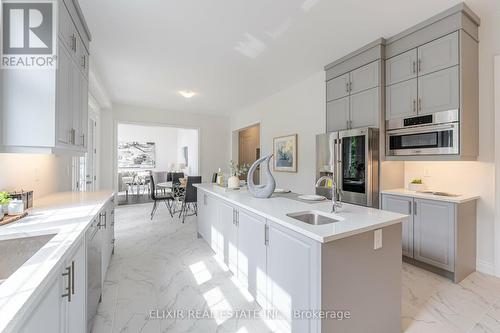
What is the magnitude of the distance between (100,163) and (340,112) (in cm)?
550

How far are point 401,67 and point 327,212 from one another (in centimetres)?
220

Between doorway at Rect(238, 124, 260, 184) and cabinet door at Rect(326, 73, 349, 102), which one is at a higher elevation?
cabinet door at Rect(326, 73, 349, 102)

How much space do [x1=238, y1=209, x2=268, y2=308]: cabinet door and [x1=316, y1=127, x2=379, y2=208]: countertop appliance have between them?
1.31m

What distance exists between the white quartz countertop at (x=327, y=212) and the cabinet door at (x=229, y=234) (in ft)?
0.67

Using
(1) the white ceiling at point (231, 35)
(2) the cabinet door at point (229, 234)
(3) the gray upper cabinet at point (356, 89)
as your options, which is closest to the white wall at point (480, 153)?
(3) the gray upper cabinet at point (356, 89)

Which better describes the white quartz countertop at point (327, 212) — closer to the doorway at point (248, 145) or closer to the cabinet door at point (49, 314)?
the cabinet door at point (49, 314)

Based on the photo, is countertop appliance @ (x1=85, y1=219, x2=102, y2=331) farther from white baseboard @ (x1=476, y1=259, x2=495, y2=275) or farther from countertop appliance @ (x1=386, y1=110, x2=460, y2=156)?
white baseboard @ (x1=476, y1=259, x2=495, y2=275)

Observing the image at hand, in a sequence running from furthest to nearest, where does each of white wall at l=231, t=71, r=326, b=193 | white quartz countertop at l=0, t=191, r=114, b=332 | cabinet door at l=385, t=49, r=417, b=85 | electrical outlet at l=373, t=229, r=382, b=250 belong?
Answer: 1. white wall at l=231, t=71, r=326, b=193
2. cabinet door at l=385, t=49, r=417, b=85
3. electrical outlet at l=373, t=229, r=382, b=250
4. white quartz countertop at l=0, t=191, r=114, b=332

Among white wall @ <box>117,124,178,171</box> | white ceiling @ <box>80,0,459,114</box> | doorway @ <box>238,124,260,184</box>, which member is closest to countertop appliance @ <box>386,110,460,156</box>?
white ceiling @ <box>80,0,459,114</box>

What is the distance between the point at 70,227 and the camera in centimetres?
141

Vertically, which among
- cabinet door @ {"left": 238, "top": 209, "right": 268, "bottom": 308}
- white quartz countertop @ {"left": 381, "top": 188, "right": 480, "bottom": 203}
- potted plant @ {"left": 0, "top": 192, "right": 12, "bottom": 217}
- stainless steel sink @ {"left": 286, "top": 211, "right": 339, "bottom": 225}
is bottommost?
cabinet door @ {"left": 238, "top": 209, "right": 268, "bottom": 308}

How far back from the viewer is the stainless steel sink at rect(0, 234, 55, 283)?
1165 mm

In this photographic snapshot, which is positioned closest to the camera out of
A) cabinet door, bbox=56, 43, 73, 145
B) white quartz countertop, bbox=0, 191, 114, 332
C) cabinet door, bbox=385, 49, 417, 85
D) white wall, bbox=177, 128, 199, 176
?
white quartz countertop, bbox=0, 191, 114, 332

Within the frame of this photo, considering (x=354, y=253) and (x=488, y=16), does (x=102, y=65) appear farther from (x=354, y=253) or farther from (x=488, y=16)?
(x=488, y=16)
